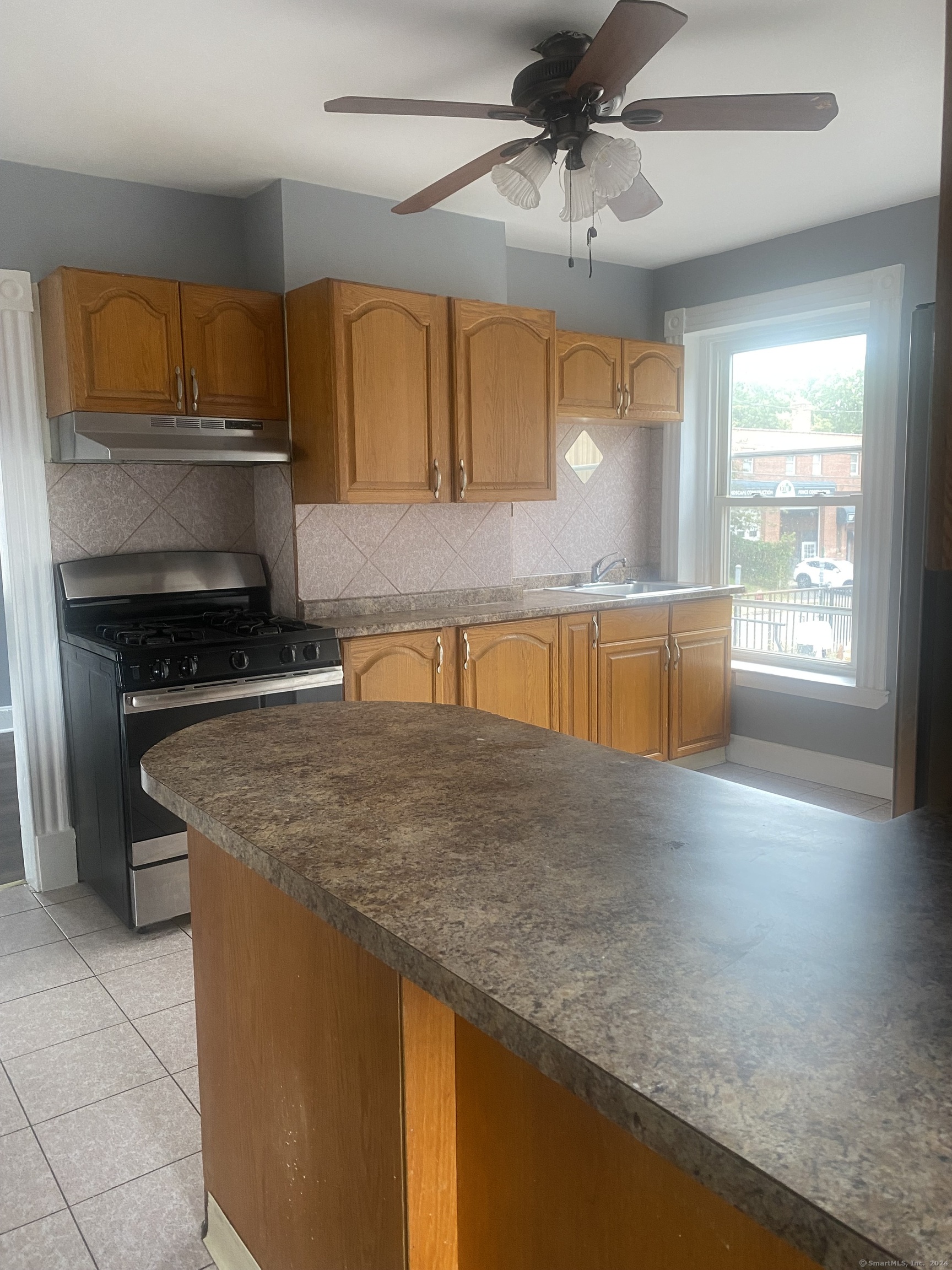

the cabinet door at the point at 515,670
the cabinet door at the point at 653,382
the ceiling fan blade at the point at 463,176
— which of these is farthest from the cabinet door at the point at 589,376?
the ceiling fan blade at the point at 463,176

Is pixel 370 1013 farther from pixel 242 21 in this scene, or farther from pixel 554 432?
pixel 554 432

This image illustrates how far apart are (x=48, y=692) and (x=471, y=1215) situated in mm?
2747

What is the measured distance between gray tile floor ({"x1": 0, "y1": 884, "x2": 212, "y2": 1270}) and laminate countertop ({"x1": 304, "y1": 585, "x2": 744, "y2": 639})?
1244 millimetres

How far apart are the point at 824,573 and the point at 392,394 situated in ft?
7.64

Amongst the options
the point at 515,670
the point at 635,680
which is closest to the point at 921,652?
the point at 515,670

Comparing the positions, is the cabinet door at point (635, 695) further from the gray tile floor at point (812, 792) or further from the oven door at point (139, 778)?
the oven door at point (139, 778)

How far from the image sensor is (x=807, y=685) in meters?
4.50

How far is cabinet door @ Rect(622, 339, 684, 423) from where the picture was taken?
15.2 ft

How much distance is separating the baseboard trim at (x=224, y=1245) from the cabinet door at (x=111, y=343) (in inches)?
95.8

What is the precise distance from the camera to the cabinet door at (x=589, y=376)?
4.34 meters

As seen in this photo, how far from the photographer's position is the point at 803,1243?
581 millimetres

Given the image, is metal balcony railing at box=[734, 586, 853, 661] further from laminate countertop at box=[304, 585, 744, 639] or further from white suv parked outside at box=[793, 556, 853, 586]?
laminate countertop at box=[304, 585, 744, 639]

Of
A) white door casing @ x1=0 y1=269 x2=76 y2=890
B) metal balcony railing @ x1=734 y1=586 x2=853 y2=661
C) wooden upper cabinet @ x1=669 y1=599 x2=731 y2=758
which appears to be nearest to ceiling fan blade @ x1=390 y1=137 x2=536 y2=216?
white door casing @ x1=0 y1=269 x2=76 y2=890

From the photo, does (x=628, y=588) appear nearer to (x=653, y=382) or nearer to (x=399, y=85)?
(x=653, y=382)
